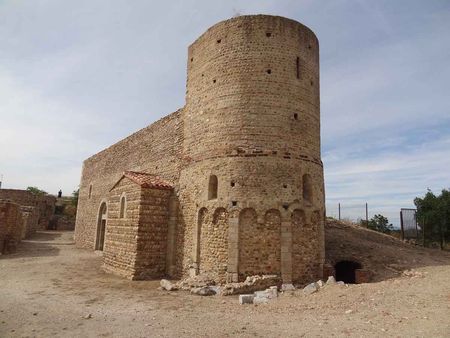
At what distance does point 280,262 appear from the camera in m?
10.4

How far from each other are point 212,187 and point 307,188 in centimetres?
335

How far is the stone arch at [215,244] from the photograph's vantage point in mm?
10672

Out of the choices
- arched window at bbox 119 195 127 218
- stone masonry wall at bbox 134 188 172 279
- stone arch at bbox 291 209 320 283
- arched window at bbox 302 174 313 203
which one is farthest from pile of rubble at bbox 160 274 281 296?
arched window at bbox 119 195 127 218

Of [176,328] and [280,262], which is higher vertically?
[280,262]

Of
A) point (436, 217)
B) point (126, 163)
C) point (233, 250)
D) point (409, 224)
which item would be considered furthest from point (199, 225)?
point (436, 217)

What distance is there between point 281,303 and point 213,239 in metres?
3.37

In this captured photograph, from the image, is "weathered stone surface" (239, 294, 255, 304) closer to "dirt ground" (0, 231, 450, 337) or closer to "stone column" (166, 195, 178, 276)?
"dirt ground" (0, 231, 450, 337)

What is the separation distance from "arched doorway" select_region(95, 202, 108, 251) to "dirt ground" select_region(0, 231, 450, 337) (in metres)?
10.3

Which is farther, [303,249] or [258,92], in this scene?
[258,92]

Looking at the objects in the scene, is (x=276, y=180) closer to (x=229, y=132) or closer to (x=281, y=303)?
(x=229, y=132)

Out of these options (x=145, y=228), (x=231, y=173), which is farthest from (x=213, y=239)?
(x=145, y=228)

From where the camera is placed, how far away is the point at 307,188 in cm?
1165

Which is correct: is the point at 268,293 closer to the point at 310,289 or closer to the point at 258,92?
the point at 310,289

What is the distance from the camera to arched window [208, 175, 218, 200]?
1167 cm
